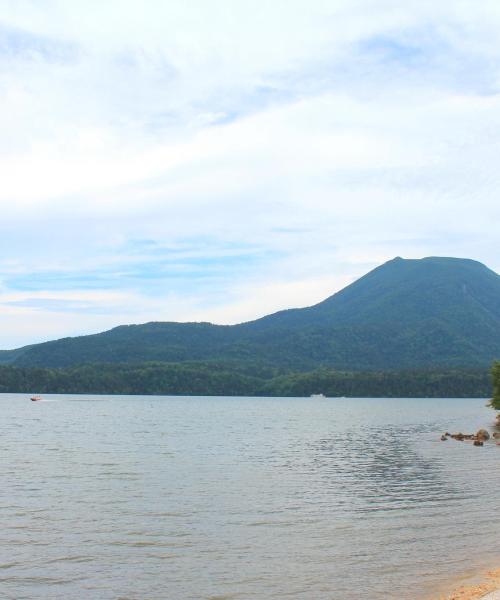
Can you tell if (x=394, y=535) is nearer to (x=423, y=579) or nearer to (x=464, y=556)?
(x=464, y=556)

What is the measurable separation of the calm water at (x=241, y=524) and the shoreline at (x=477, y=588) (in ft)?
2.87

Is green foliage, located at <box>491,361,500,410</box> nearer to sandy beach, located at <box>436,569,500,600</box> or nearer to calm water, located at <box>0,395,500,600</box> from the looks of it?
calm water, located at <box>0,395,500,600</box>

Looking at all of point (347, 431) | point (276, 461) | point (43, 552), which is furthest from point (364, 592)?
point (347, 431)

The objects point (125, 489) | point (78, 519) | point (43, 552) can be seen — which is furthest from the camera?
point (125, 489)

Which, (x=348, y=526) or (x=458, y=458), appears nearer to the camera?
(x=348, y=526)

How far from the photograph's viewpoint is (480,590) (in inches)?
961

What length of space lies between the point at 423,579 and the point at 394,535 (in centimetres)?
749

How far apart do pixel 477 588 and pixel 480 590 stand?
21.2 inches

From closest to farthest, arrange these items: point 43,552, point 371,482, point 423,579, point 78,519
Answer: point 423,579, point 43,552, point 78,519, point 371,482

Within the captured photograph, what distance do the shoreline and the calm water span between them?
2.87ft

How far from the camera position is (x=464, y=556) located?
30672 mm

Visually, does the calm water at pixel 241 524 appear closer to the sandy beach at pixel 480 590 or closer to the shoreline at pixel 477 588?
the shoreline at pixel 477 588

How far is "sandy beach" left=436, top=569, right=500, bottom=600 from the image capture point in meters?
22.9

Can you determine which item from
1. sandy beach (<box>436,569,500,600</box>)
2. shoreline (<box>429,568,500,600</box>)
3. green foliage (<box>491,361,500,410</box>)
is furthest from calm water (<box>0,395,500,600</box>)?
green foliage (<box>491,361,500,410</box>)
